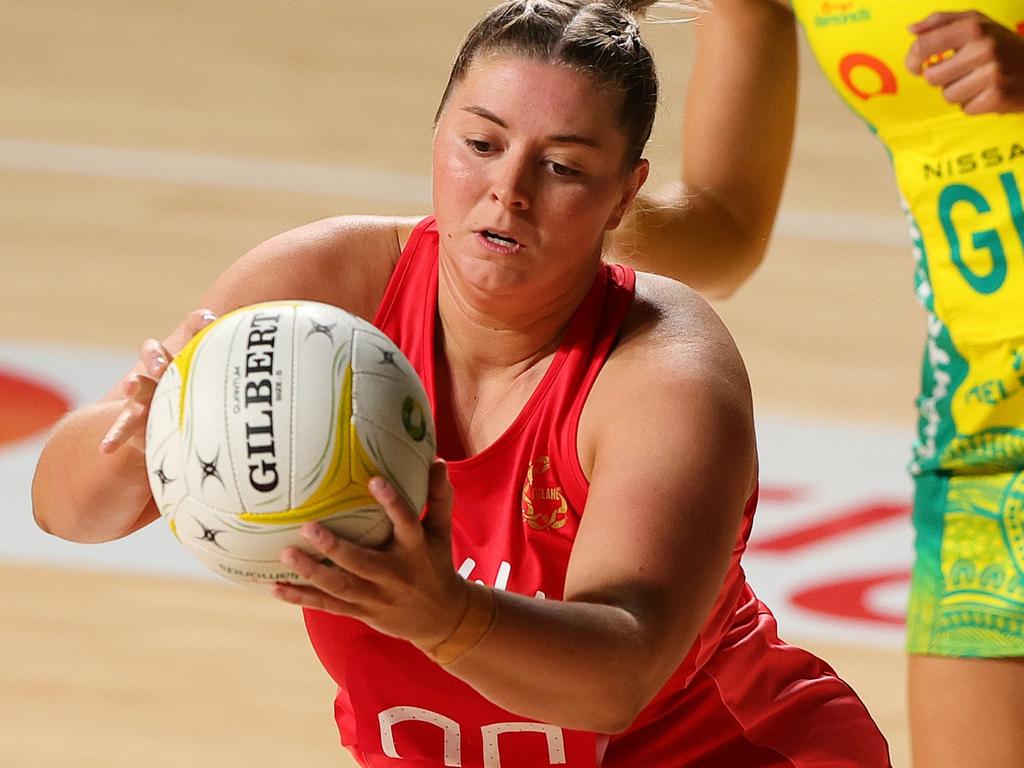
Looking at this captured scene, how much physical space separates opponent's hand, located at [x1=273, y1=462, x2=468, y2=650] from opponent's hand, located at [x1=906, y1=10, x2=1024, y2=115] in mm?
1058

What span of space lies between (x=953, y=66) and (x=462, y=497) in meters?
0.84

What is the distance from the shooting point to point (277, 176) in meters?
7.17

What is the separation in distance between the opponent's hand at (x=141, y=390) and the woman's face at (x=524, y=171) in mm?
298

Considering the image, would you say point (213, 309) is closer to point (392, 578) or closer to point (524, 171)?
point (524, 171)

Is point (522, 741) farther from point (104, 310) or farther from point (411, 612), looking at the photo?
point (104, 310)

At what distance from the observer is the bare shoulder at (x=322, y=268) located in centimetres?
212

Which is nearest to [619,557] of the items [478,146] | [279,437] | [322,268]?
[279,437]

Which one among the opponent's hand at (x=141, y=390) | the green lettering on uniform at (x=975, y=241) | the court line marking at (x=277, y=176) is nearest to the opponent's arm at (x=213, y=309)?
the opponent's hand at (x=141, y=390)

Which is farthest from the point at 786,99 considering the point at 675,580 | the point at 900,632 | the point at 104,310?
the point at 104,310

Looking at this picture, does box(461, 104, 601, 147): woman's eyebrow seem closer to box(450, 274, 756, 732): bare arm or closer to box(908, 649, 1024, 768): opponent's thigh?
box(450, 274, 756, 732): bare arm

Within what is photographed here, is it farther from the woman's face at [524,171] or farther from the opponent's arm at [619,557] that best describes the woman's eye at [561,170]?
the opponent's arm at [619,557]

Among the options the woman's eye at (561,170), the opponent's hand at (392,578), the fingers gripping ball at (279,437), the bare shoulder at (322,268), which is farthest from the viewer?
the bare shoulder at (322,268)

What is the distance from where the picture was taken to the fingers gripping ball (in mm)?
1583

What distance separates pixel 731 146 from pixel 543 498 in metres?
0.88
